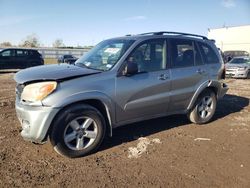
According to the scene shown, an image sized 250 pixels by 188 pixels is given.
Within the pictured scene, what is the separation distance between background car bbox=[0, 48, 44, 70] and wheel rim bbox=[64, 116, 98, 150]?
59.8ft

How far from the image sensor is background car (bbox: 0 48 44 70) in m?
20.7

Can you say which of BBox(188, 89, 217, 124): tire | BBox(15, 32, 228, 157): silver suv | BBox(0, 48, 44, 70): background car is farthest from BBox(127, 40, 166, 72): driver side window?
BBox(0, 48, 44, 70): background car

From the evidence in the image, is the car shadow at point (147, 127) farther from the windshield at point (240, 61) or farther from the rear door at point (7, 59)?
the rear door at point (7, 59)

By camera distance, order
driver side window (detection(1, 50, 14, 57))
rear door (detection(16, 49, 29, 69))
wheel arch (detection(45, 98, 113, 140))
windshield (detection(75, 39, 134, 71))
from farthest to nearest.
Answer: rear door (detection(16, 49, 29, 69)), driver side window (detection(1, 50, 14, 57)), windshield (detection(75, 39, 134, 71)), wheel arch (detection(45, 98, 113, 140))

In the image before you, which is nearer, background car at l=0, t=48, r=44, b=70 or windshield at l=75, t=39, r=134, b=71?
windshield at l=75, t=39, r=134, b=71

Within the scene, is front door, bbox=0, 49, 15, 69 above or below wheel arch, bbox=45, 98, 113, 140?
above

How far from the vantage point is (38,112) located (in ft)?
13.3

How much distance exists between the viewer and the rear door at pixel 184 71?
555 centimetres

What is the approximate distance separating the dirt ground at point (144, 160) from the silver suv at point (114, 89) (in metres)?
0.35

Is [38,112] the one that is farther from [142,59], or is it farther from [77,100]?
[142,59]

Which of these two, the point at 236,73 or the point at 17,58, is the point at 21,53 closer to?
the point at 17,58

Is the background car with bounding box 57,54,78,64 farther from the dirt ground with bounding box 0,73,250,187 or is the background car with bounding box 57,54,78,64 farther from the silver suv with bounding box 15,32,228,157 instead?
the dirt ground with bounding box 0,73,250,187

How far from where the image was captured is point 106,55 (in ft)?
16.9

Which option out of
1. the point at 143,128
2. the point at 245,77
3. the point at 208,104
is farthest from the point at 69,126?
the point at 245,77
